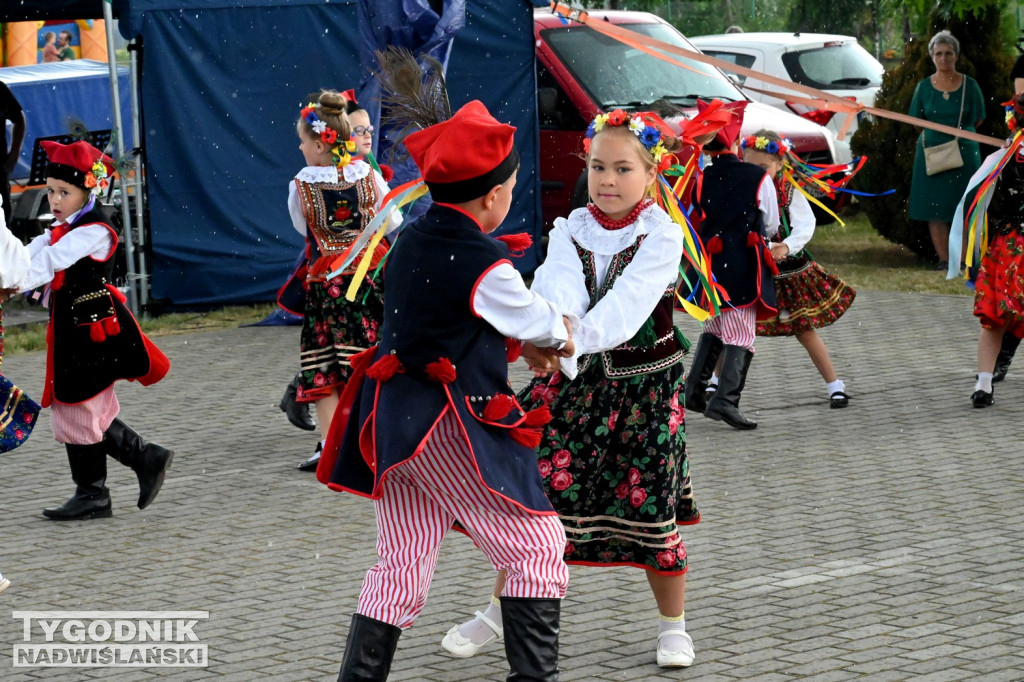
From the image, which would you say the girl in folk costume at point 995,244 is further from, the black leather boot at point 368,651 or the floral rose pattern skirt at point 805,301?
the black leather boot at point 368,651

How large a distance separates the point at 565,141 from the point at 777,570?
8194mm

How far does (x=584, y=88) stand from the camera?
12930 millimetres

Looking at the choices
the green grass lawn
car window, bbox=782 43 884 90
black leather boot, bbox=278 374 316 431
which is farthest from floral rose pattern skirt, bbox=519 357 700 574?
car window, bbox=782 43 884 90

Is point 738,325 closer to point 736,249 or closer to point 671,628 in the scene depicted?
point 736,249

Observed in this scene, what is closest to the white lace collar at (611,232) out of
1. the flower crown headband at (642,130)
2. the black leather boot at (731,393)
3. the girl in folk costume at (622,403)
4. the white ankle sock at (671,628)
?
the girl in folk costume at (622,403)

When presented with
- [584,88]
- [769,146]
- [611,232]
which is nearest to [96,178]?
[611,232]

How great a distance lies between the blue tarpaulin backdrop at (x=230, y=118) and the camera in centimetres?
1158

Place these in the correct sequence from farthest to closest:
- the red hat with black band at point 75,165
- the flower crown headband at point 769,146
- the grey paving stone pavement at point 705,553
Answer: the flower crown headband at point 769,146
the red hat with black band at point 75,165
the grey paving stone pavement at point 705,553

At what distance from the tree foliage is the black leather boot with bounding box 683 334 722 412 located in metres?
5.75

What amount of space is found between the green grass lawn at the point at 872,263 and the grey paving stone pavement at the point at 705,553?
3.75m

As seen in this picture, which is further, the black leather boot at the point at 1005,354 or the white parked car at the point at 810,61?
the white parked car at the point at 810,61

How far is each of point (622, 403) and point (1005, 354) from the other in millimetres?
4854

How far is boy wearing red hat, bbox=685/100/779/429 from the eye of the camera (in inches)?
302

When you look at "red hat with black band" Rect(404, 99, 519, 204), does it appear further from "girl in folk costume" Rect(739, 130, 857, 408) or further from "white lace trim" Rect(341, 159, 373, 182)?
"girl in folk costume" Rect(739, 130, 857, 408)
